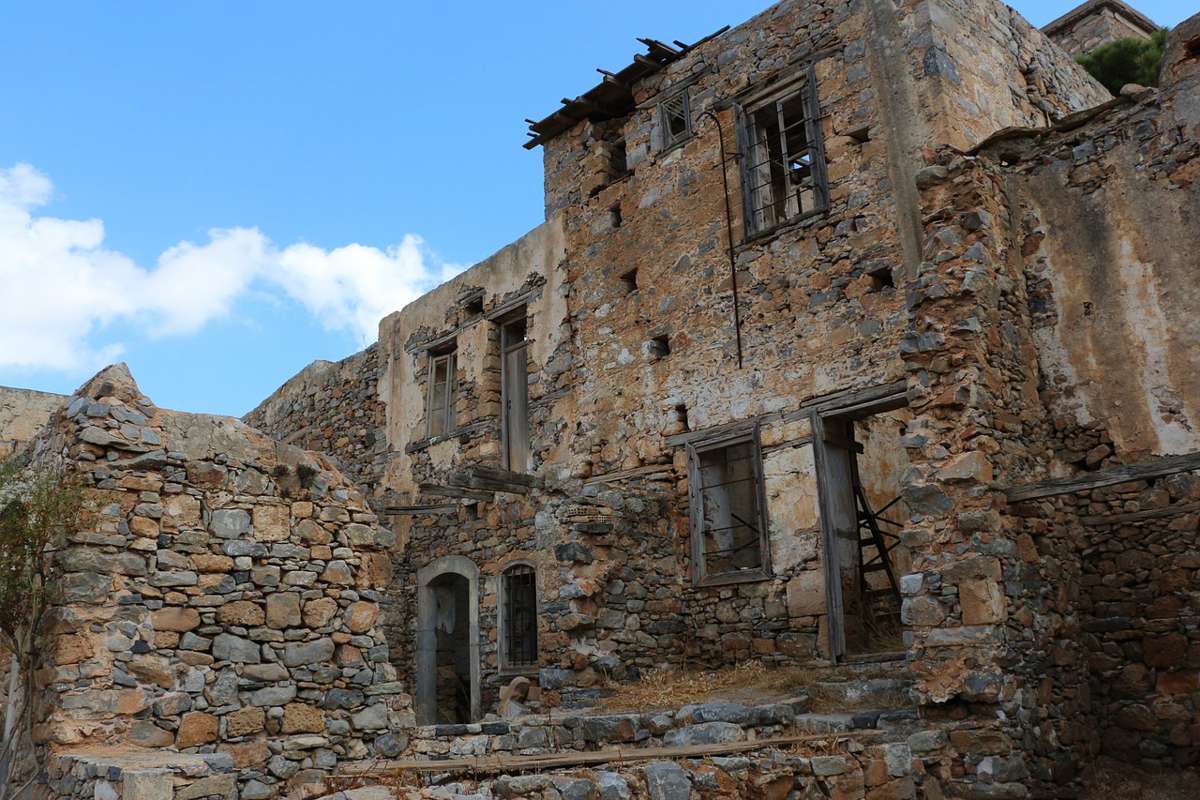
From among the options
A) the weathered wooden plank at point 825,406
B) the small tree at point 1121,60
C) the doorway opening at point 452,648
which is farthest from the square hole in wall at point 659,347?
the small tree at point 1121,60

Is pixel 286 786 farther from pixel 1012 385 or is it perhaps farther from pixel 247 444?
pixel 1012 385

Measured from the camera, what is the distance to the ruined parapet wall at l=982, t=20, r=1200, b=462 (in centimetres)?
736

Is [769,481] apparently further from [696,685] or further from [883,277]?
[883,277]

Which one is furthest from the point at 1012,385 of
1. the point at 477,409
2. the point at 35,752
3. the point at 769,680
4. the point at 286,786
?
the point at 477,409

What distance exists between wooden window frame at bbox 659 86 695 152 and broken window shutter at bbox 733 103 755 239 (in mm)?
711

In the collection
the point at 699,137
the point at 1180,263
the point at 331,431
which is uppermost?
the point at 699,137

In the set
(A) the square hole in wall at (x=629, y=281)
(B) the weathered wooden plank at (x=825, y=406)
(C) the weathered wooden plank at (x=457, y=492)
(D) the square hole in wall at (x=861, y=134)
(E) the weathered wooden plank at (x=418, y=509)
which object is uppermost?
(D) the square hole in wall at (x=861, y=134)

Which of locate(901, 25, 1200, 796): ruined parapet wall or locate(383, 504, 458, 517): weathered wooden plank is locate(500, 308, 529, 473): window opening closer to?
locate(383, 504, 458, 517): weathered wooden plank

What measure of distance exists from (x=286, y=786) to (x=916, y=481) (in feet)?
15.6

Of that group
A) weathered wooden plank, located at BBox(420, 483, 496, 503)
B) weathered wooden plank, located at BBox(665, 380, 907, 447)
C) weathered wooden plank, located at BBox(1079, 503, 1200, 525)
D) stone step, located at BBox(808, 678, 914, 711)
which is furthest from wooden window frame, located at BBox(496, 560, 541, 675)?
weathered wooden plank, located at BBox(1079, 503, 1200, 525)

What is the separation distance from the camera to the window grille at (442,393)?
47.7ft

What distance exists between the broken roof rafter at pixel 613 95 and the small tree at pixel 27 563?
347 inches

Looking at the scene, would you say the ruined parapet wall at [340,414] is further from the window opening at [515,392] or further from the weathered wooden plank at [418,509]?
the window opening at [515,392]

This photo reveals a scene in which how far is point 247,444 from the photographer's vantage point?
6797 mm
